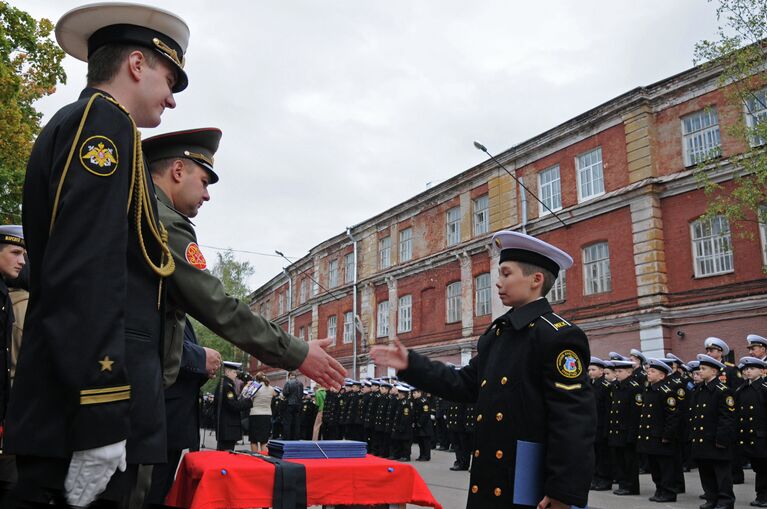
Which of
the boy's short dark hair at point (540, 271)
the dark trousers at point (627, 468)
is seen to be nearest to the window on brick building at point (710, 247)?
the dark trousers at point (627, 468)

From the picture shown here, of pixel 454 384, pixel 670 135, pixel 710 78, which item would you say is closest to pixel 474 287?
pixel 670 135

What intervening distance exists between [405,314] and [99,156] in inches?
1218

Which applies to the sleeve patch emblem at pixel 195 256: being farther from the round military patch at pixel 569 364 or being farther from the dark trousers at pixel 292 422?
the dark trousers at pixel 292 422

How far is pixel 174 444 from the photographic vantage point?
3871 millimetres

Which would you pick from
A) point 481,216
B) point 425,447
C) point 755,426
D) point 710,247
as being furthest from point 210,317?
point 481,216

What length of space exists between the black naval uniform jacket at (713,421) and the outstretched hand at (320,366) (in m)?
8.69

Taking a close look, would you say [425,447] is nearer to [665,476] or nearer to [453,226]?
[665,476]

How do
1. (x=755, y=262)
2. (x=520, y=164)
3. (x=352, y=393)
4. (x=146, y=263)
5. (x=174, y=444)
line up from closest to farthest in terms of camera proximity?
1. (x=146, y=263)
2. (x=174, y=444)
3. (x=755, y=262)
4. (x=352, y=393)
5. (x=520, y=164)

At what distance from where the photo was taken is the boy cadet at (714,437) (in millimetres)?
9415

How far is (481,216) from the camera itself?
2802cm

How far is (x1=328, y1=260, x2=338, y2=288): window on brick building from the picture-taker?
40.7 m

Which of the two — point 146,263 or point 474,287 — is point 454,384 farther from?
point 474,287

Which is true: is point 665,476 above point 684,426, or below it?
below

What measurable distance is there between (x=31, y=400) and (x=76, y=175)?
686mm
